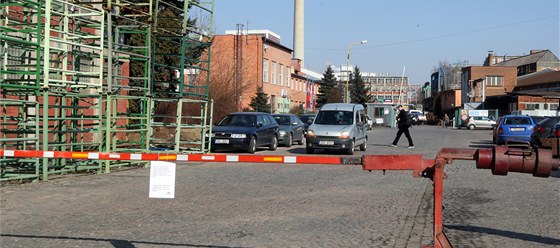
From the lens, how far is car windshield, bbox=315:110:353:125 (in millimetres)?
22078

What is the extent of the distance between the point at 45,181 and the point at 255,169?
17.2 ft

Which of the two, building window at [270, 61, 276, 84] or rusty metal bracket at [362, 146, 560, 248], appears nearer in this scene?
rusty metal bracket at [362, 146, 560, 248]

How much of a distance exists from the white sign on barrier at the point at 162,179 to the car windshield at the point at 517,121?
24.4m

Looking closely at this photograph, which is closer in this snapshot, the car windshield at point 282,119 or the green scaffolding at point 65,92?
the green scaffolding at point 65,92

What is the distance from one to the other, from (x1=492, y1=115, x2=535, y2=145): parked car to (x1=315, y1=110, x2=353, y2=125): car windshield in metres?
8.42

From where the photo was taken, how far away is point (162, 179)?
5.39 metres

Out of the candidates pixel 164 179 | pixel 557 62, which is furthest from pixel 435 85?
pixel 164 179

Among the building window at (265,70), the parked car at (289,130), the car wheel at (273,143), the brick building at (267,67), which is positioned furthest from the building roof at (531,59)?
the car wheel at (273,143)

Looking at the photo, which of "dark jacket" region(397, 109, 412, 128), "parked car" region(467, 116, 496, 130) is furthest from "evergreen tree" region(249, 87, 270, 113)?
"dark jacket" region(397, 109, 412, 128)

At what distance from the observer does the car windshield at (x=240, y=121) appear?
22.6m

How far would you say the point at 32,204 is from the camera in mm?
9328

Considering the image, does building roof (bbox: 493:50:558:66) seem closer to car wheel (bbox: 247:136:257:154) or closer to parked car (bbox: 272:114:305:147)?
parked car (bbox: 272:114:305:147)

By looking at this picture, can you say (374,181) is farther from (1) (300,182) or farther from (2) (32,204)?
(2) (32,204)

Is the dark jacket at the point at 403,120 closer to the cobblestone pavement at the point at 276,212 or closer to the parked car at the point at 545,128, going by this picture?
the parked car at the point at 545,128
